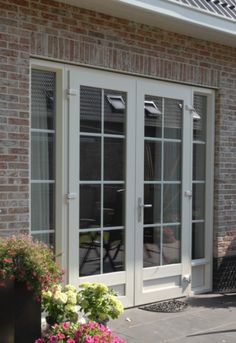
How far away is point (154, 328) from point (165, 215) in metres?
1.55

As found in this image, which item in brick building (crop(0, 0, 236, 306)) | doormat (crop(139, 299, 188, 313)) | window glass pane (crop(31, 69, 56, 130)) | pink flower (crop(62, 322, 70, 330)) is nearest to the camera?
pink flower (crop(62, 322, 70, 330))

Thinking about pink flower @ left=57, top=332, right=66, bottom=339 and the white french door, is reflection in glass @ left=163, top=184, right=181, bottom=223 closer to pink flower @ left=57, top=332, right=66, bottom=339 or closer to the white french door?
the white french door

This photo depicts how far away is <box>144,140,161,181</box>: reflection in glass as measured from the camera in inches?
256

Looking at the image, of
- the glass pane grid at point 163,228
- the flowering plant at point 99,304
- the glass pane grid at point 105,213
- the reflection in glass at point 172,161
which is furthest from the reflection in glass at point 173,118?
the flowering plant at point 99,304

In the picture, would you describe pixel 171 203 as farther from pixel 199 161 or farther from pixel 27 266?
pixel 27 266

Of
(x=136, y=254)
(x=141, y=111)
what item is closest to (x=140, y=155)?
(x=141, y=111)

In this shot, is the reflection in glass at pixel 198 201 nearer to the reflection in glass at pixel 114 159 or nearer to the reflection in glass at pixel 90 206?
the reflection in glass at pixel 114 159

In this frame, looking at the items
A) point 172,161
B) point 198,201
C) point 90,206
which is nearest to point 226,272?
point 198,201

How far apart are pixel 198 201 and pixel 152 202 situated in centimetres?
90

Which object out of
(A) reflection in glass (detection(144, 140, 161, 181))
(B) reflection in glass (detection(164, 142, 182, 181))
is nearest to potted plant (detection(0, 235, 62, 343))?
(A) reflection in glass (detection(144, 140, 161, 181))

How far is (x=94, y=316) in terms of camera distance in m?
4.26

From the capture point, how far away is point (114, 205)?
6.20m

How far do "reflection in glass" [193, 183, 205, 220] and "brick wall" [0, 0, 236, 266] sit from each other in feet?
0.60

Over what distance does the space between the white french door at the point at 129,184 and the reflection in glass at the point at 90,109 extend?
0.01m
